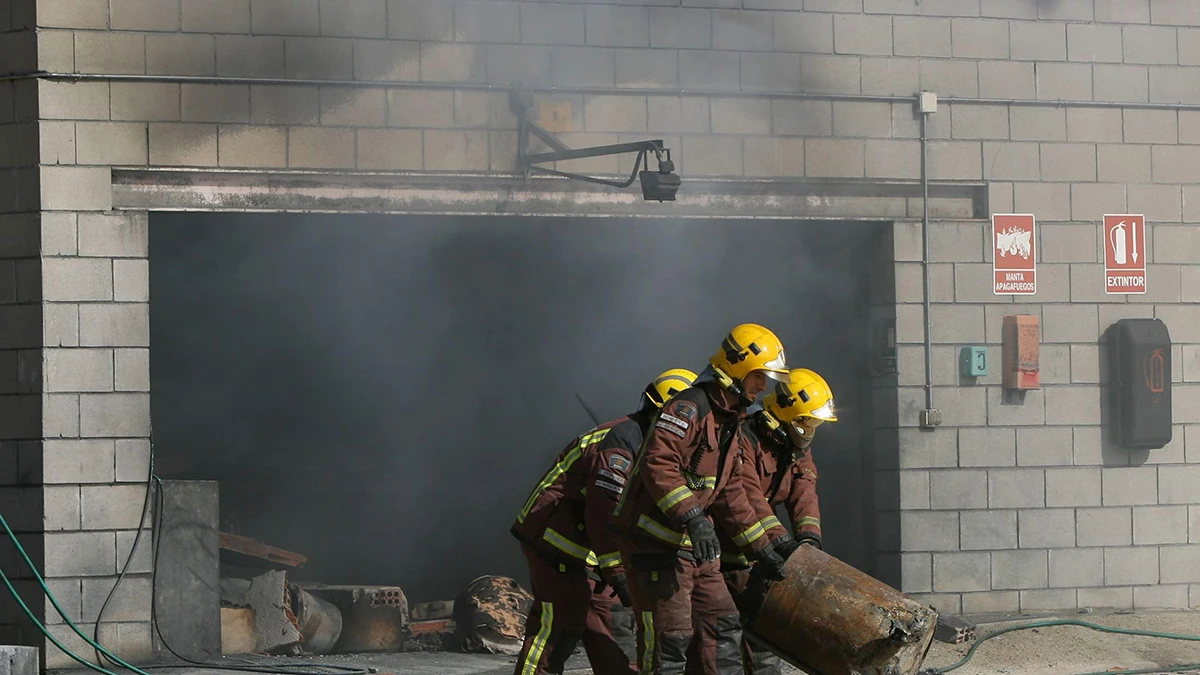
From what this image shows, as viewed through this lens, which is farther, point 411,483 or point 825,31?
point 411,483

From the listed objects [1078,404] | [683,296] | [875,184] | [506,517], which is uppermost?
[875,184]

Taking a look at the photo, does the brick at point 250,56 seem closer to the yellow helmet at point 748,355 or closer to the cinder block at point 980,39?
the yellow helmet at point 748,355

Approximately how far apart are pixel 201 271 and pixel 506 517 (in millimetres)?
3203

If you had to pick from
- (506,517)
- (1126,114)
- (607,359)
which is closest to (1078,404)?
(1126,114)

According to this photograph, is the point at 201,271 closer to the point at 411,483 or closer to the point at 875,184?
the point at 411,483

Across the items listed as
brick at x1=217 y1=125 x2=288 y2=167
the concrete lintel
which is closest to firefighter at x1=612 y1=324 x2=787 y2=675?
the concrete lintel

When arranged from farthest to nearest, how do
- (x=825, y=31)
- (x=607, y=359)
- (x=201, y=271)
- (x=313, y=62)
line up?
(x=607, y=359) < (x=201, y=271) < (x=825, y=31) < (x=313, y=62)

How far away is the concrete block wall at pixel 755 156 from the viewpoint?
861 centimetres

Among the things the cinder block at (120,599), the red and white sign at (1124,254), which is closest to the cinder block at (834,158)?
the red and white sign at (1124,254)

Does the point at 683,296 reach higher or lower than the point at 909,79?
lower

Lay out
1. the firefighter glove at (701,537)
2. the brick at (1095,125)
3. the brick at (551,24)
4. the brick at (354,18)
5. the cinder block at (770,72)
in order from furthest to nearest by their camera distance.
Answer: the brick at (1095,125) < the cinder block at (770,72) < the brick at (551,24) < the brick at (354,18) < the firefighter glove at (701,537)

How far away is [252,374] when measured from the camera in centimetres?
1175

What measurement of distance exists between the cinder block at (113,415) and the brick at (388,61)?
2.34m

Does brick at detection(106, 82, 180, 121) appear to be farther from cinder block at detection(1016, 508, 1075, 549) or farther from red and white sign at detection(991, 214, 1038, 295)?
cinder block at detection(1016, 508, 1075, 549)
